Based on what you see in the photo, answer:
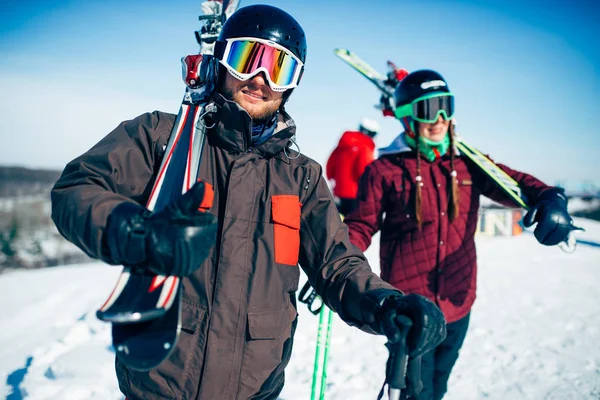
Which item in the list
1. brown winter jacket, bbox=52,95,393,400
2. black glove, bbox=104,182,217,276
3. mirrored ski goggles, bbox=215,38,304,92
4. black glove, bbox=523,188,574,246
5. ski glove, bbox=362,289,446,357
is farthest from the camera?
black glove, bbox=523,188,574,246

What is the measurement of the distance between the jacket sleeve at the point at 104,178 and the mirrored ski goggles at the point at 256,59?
0.38 meters

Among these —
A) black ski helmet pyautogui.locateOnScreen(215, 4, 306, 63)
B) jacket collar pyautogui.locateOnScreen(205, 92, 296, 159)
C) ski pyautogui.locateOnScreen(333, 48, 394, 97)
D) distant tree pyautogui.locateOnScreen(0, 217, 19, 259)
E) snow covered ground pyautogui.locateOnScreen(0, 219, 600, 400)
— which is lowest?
distant tree pyautogui.locateOnScreen(0, 217, 19, 259)

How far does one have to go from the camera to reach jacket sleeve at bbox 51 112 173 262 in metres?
1.05

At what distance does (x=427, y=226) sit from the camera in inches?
96.5

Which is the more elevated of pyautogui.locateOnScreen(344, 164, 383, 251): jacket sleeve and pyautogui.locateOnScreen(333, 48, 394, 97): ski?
pyautogui.locateOnScreen(333, 48, 394, 97): ski

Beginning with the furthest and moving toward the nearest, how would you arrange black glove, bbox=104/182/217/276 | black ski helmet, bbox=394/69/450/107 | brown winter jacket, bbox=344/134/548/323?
black ski helmet, bbox=394/69/450/107 < brown winter jacket, bbox=344/134/548/323 < black glove, bbox=104/182/217/276

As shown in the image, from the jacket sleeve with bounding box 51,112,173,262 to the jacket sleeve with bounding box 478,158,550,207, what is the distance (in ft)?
7.12

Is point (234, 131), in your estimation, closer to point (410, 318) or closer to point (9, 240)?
point (410, 318)

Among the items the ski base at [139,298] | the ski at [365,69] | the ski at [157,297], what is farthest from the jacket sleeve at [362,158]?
the ski base at [139,298]

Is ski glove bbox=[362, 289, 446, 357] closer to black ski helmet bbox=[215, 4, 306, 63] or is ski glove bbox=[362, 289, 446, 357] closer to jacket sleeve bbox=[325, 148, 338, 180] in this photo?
black ski helmet bbox=[215, 4, 306, 63]

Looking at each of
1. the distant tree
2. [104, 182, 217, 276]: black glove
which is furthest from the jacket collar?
the distant tree

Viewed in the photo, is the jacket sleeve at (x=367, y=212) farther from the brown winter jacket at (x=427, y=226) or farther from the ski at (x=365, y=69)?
the ski at (x=365, y=69)

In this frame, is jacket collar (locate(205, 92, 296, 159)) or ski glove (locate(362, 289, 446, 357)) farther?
jacket collar (locate(205, 92, 296, 159))

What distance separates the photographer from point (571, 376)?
3527 mm
